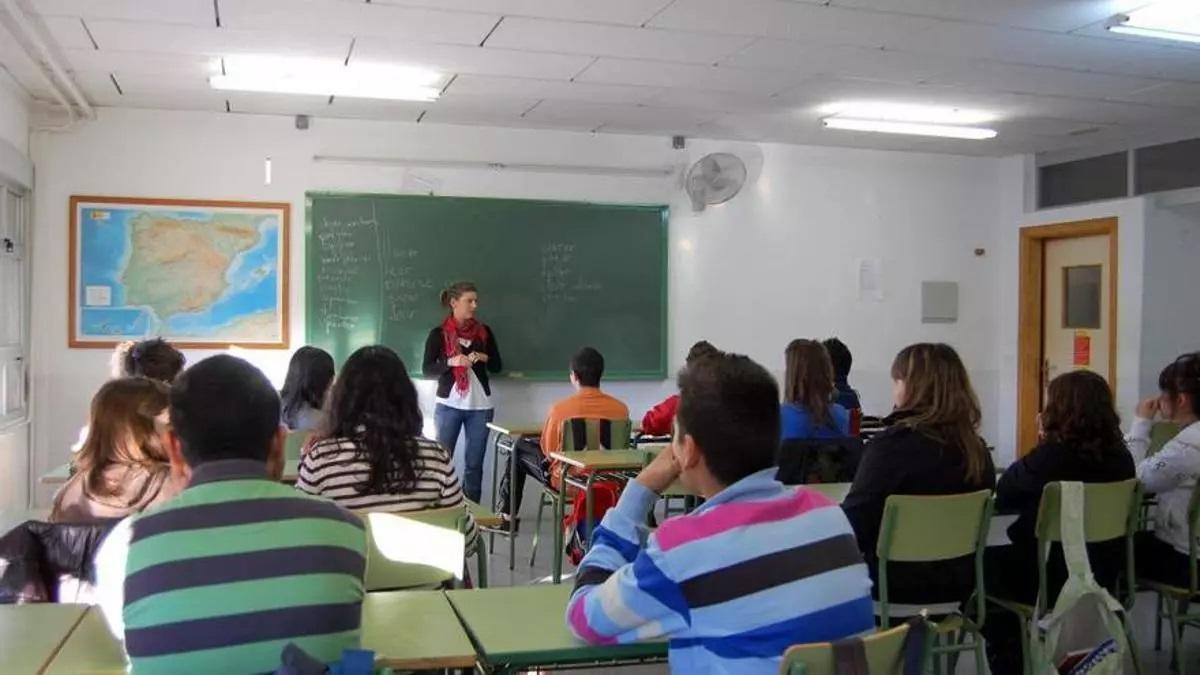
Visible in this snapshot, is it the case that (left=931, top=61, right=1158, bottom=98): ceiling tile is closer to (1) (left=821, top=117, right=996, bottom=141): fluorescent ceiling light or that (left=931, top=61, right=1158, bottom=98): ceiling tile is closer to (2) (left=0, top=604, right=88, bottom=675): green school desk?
(1) (left=821, top=117, right=996, bottom=141): fluorescent ceiling light

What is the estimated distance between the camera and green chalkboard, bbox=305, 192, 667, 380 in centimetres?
721

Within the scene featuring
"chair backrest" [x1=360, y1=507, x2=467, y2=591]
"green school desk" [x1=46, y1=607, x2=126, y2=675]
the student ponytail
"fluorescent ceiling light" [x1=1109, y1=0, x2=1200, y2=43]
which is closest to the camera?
"green school desk" [x1=46, y1=607, x2=126, y2=675]

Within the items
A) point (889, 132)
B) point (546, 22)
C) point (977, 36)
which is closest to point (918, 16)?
point (977, 36)

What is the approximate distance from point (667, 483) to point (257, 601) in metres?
0.82

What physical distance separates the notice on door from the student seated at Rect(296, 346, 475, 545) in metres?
6.59

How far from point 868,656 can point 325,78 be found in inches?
208

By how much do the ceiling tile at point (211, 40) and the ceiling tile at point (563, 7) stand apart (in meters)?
0.83

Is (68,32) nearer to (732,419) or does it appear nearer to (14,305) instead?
(14,305)

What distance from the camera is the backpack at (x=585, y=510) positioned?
5098 mm

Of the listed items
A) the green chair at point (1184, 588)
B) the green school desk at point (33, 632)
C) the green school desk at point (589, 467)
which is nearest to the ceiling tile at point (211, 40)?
the green school desk at point (589, 467)

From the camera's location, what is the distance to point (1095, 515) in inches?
134

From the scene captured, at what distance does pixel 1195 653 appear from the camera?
171 inches

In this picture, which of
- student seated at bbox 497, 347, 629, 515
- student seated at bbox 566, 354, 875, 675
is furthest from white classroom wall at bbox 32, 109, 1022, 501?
student seated at bbox 566, 354, 875, 675

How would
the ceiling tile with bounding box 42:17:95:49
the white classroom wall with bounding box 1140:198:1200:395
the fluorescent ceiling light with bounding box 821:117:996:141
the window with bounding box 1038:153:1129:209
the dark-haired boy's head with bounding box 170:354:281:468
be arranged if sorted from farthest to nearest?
the window with bounding box 1038:153:1129:209
the white classroom wall with bounding box 1140:198:1200:395
the fluorescent ceiling light with bounding box 821:117:996:141
the ceiling tile with bounding box 42:17:95:49
the dark-haired boy's head with bounding box 170:354:281:468
